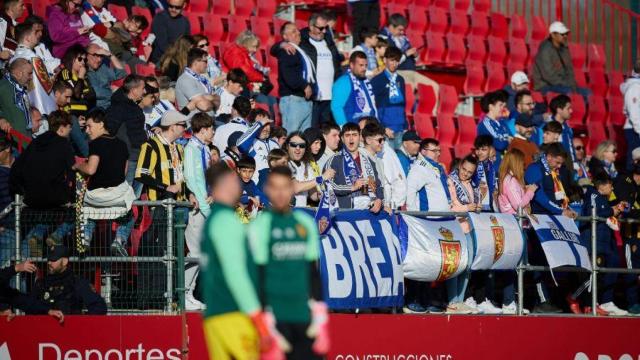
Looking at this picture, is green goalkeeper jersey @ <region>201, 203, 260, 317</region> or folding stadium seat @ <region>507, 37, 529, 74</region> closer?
green goalkeeper jersey @ <region>201, 203, 260, 317</region>

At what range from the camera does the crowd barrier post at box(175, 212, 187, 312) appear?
13.3 m

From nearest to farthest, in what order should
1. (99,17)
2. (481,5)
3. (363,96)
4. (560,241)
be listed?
(560,241)
(363,96)
(99,17)
(481,5)

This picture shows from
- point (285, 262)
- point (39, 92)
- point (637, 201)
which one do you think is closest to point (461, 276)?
point (637, 201)

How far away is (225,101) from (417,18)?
7.25 meters

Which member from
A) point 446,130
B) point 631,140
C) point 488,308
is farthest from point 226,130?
point 631,140

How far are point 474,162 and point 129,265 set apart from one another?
4558 millimetres

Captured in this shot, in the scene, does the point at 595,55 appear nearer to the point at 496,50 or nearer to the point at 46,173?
the point at 496,50

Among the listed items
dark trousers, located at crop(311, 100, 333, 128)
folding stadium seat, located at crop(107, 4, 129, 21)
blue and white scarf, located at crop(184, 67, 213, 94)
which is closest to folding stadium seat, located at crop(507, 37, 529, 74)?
dark trousers, located at crop(311, 100, 333, 128)

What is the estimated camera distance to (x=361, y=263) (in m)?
14.2

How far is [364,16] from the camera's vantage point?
21.5 metres

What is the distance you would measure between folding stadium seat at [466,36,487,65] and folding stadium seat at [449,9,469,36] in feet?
0.99

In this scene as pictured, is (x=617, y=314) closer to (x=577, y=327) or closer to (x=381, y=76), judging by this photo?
(x=577, y=327)

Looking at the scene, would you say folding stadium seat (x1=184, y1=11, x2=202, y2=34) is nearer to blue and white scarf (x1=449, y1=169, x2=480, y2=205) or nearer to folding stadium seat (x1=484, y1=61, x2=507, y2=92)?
folding stadium seat (x1=484, y1=61, x2=507, y2=92)

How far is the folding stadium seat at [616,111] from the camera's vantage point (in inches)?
965
